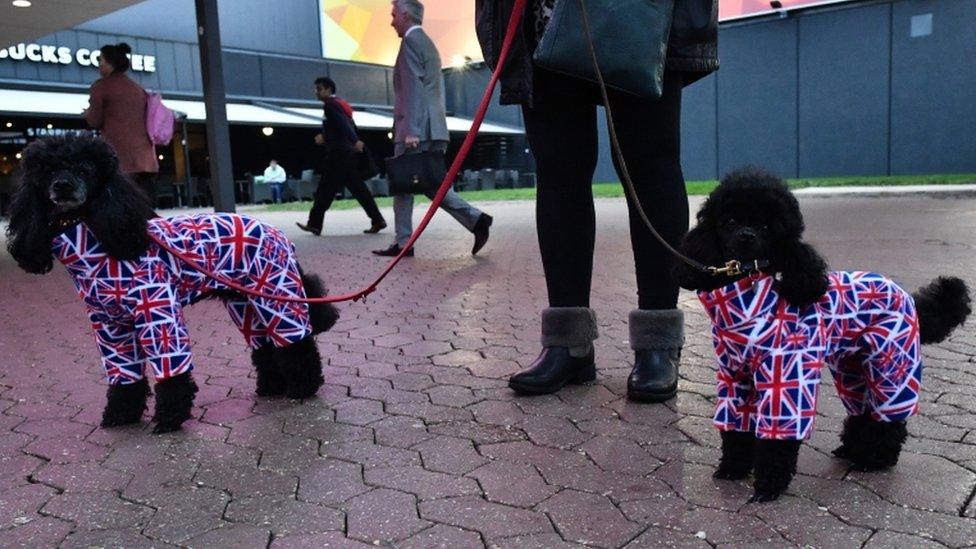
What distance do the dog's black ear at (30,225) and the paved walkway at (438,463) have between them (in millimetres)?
659

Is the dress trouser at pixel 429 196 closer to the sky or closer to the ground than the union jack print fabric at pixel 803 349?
closer to the sky

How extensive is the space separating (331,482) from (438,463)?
325 millimetres

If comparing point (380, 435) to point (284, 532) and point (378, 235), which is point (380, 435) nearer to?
point (284, 532)

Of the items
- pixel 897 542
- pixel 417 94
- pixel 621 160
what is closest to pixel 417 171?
A: pixel 417 94

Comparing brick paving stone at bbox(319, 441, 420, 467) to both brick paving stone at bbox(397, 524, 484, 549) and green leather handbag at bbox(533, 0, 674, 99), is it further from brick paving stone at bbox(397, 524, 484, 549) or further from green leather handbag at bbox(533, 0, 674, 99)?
green leather handbag at bbox(533, 0, 674, 99)

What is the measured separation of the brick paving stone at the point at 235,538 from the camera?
76.6 inches

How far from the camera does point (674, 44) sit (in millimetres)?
Result: 2859

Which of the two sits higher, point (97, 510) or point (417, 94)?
point (417, 94)

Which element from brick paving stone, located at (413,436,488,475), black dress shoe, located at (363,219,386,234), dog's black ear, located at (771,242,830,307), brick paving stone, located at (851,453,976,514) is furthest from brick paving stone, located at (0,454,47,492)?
black dress shoe, located at (363,219,386,234)

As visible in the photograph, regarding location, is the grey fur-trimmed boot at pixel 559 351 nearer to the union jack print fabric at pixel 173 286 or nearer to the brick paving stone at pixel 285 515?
the union jack print fabric at pixel 173 286

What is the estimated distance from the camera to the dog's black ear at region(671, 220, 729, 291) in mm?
2088

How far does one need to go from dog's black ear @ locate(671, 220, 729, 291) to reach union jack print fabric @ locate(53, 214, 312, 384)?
5.35 ft

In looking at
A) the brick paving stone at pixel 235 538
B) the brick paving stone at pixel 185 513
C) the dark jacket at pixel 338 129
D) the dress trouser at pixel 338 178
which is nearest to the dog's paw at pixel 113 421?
the brick paving stone at pixel 185 513

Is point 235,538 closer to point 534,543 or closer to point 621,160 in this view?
point 534,543
